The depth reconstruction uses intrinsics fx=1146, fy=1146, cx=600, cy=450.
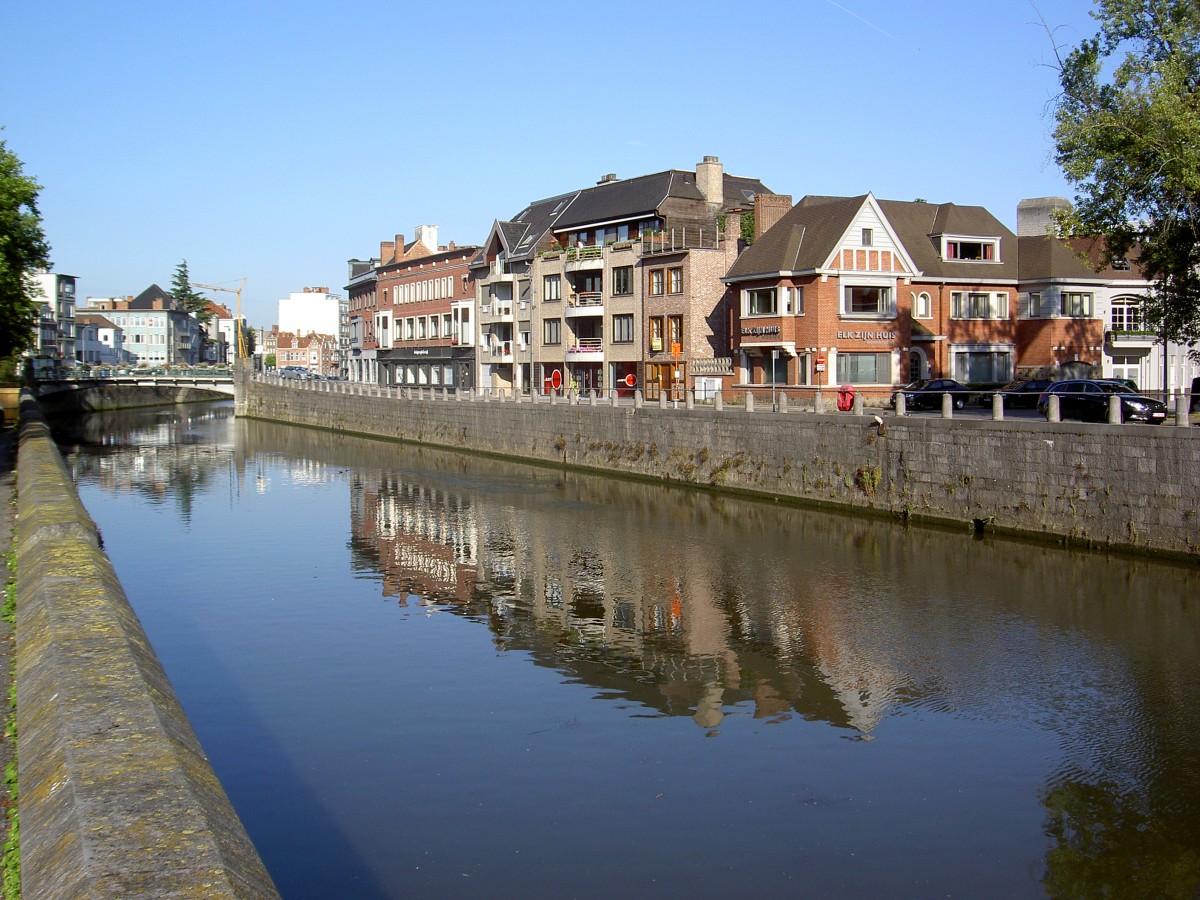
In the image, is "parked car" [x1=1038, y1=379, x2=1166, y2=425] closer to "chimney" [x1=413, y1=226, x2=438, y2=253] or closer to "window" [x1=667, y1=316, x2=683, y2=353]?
"window" [x1=667, y1=316, x2=683, y2=353]

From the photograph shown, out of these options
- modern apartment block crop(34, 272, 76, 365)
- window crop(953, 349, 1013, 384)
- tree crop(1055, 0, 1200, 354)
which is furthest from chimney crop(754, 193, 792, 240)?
modern apartment block crop(34, 272, 76, 365)

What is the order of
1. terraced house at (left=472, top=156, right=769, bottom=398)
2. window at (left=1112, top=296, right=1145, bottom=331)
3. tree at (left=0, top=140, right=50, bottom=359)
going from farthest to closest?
terraced house at (left=472, top=156, right=769, bottom=398) → window at (left=1112, top=296, right=1145, bottom=331) → tree at (left=0, top=140, right=50, bottom=359)

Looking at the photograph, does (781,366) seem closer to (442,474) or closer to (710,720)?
(442,474)

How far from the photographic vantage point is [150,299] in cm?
18988

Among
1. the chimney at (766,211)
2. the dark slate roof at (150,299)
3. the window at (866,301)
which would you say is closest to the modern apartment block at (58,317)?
the dark slate roof at (150,299)

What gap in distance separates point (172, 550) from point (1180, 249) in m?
31.0

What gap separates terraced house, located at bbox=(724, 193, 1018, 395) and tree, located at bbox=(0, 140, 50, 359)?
33.9 metres

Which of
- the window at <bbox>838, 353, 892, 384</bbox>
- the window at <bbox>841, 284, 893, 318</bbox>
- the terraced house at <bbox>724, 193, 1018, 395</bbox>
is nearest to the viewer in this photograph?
the terraced house at <bbox>724, 193, 1018, 395</bbox>

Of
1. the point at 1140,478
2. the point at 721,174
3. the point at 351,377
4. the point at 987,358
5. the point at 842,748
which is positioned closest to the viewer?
the point at 842,748

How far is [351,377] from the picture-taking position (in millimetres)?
122375

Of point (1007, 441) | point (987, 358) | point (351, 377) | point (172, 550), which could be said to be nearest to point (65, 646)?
point (172, 550)

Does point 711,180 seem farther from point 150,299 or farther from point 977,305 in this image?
point 150,299

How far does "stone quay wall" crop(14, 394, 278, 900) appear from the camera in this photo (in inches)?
274

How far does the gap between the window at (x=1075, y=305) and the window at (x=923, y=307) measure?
7.23 m
